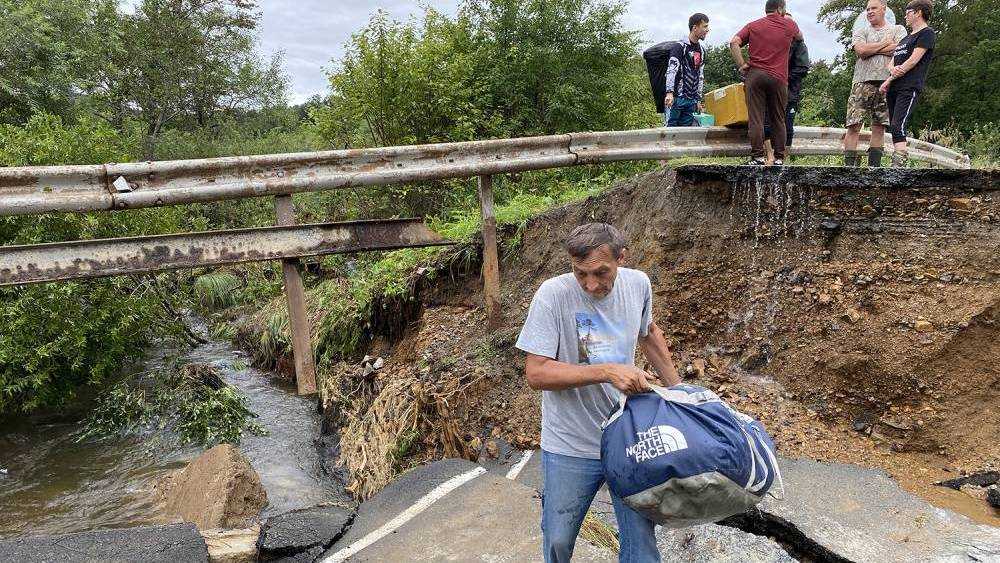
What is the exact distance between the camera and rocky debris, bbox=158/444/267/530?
14.8 ft

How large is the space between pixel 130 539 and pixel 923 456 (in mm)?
4733

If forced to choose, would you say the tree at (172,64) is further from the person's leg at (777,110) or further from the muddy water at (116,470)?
the person's leg at (777,110)

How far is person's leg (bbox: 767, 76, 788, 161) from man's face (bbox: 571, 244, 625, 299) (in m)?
4.58

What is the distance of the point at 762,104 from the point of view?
20.3 ft

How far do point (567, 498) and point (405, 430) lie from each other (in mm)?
2688

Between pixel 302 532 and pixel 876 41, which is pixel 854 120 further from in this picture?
pixel 302 532

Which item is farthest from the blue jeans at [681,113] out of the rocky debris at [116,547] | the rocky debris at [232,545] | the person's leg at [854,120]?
the rocky debris at [116,547]

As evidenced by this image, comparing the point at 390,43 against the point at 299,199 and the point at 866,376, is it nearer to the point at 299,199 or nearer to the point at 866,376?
the point at 299,199

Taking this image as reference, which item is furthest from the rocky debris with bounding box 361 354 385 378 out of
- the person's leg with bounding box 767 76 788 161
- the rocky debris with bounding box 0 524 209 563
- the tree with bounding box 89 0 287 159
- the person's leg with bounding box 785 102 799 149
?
the tree with bounding box 89 0 287 159

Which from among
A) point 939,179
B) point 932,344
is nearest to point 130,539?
point 932,344

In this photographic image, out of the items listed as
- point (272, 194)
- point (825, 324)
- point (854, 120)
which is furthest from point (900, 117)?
point (272, 194)

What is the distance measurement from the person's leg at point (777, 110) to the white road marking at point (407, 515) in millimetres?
4414

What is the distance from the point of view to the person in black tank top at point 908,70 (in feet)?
19.7

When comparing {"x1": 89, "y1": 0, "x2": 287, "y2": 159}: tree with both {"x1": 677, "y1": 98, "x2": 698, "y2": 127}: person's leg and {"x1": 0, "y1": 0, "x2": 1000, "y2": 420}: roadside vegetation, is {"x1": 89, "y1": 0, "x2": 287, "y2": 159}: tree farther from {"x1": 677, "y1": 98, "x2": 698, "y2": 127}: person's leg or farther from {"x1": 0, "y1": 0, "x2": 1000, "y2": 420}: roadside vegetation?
{"x1": 677, "y1": 98, "x2": 698, "y2": 127}: person's leg
